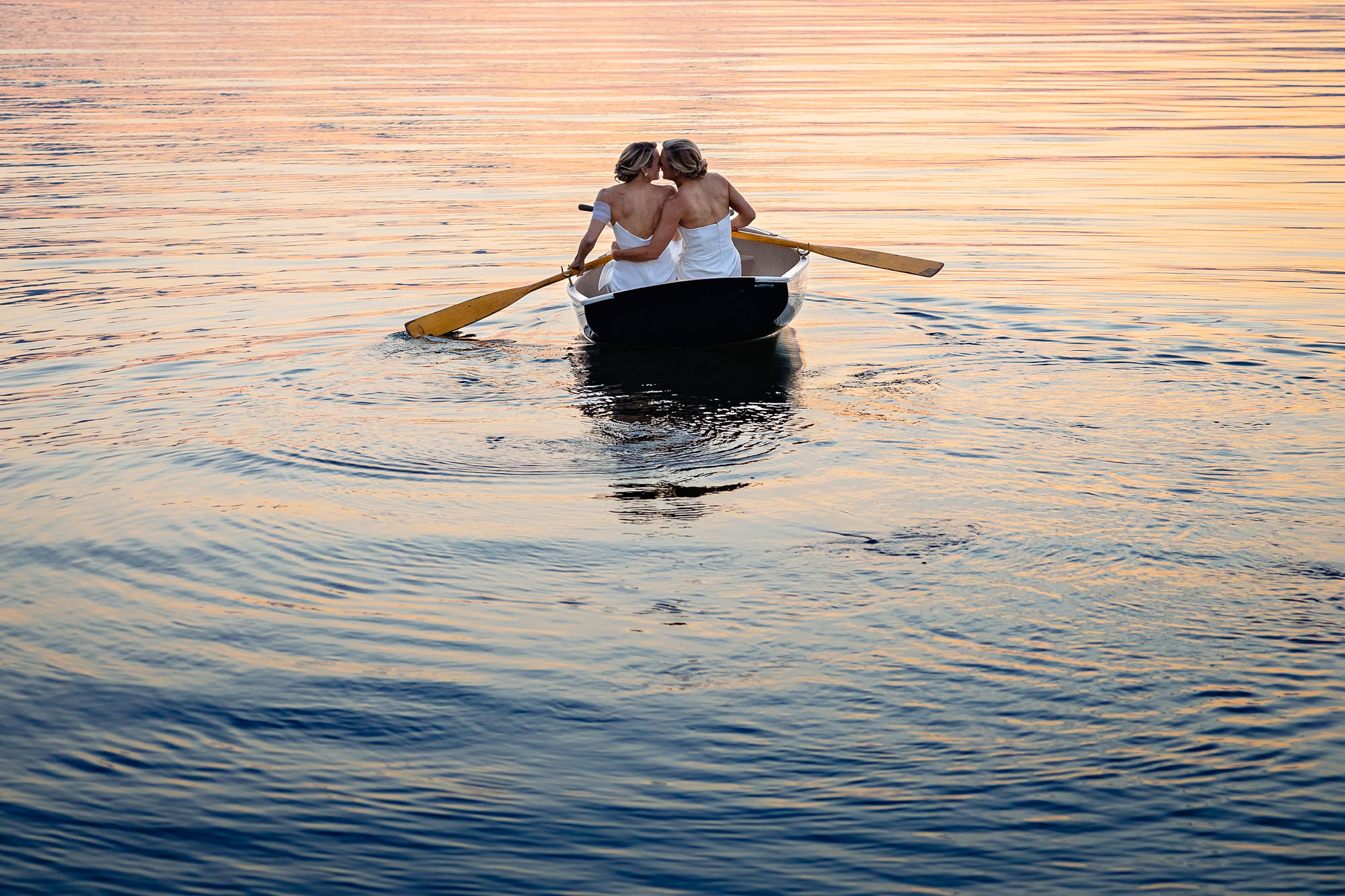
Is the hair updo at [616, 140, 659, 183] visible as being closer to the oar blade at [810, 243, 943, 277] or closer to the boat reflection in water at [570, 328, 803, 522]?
the boat reflection in water at [570, 328, 803, 522]

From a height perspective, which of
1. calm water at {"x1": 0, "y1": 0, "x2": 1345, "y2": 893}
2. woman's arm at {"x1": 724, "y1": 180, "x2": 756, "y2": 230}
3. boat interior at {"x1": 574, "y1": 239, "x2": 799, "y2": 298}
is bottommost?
calm water at {"x1": 0, "y1": 0, "x2": 1345, "y2": 893}

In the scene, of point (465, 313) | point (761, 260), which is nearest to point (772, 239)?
point (761, 260)

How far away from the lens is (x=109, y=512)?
6922 mm

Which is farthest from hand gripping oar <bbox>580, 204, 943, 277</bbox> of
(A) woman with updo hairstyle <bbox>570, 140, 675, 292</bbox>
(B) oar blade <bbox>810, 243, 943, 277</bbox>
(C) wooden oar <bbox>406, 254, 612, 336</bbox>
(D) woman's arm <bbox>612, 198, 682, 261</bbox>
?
(C) wooden oar <bbox>406, 254, 612, 336</bbox>

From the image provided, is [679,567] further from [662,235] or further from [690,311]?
[662,235]

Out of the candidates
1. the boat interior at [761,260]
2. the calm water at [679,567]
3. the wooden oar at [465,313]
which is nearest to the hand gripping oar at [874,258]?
the calm water at [679,567]

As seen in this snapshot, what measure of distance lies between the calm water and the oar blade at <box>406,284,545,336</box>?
18 cm

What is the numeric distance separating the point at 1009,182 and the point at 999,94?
10.7 metres

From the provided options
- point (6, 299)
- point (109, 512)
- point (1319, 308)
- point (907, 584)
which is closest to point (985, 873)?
point (907, 584)

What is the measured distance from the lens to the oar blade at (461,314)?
34.8 ft

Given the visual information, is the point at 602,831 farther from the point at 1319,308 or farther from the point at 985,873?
the point at 1319,308

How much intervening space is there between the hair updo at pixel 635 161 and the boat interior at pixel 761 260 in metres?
1.48

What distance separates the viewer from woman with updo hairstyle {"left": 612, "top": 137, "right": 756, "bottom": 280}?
1021 cm

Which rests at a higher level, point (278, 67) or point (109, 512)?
point (278, 67)
